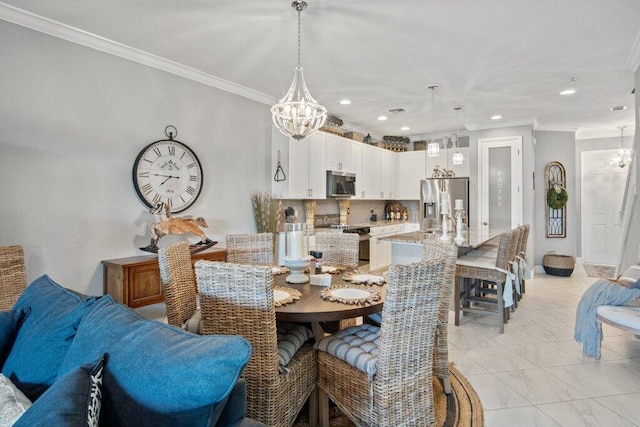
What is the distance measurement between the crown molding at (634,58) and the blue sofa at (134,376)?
398 cm

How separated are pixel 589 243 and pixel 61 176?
29.7ft

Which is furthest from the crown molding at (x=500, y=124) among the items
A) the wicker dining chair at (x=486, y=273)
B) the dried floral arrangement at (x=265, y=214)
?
the dried floral arrangement at (x=265, y=214)

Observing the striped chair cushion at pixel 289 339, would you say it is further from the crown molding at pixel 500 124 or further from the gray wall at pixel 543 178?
the gray wall at pixel 543 178

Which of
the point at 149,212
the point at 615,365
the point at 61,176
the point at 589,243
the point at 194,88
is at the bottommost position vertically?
the point at 615,365

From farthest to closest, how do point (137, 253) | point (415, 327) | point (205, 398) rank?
point (137, 253)
point (415, 327)
point (205, 398)

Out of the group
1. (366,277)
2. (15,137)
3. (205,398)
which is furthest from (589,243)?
(15,137)

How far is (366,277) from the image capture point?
7.82 ft

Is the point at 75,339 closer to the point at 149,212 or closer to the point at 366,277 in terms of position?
the point at 366,277

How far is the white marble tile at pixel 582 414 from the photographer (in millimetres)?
2057

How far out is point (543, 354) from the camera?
119 inches

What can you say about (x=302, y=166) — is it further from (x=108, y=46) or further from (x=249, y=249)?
(x=108, y=46)

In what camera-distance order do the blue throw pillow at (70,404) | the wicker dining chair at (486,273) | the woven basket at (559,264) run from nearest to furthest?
the blue throw pillow at (70,404), the wicker dining chair at (486,273), the woven basket at (559,264)

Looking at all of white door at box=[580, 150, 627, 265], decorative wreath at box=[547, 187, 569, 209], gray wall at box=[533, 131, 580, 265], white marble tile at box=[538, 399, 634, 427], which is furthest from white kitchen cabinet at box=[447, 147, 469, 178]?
white marble tile at box=[538, 399, 634, 427]

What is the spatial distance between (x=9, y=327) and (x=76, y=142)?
6.58ft
